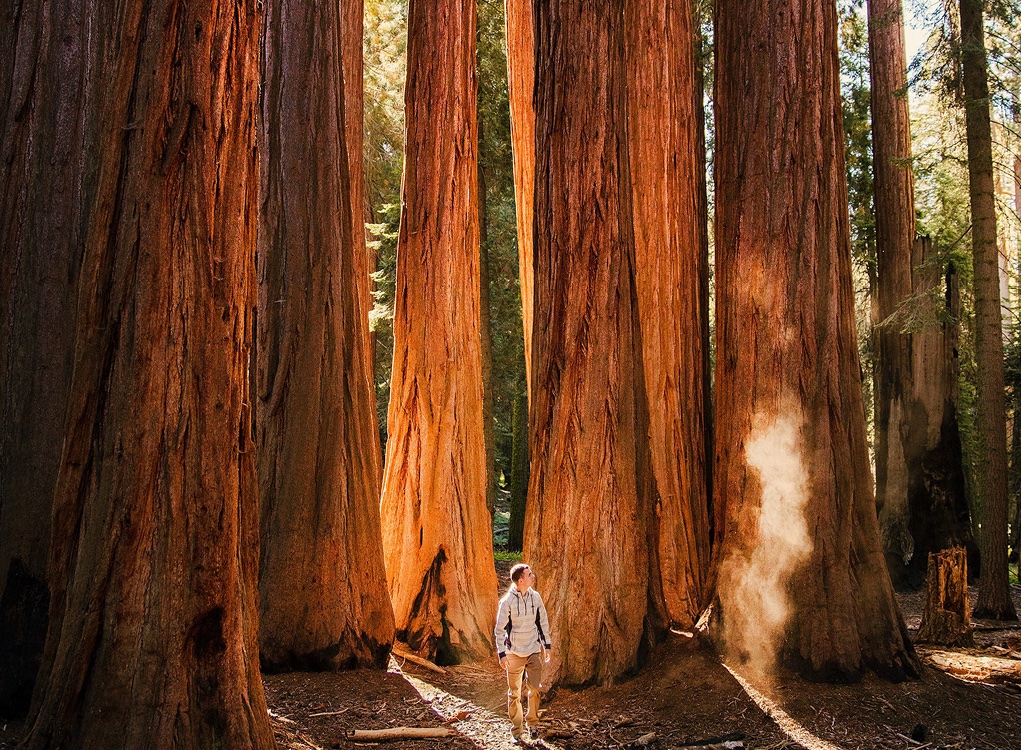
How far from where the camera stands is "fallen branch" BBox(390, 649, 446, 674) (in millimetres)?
9552

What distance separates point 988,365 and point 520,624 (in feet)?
24.3

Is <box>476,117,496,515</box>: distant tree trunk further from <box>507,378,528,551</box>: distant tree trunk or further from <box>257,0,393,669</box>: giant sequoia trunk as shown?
<box>257,0,393,669</box>: giant sequoia trunk

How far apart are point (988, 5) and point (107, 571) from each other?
42.0ft

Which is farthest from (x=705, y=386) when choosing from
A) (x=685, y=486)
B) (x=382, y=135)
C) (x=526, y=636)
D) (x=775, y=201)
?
(x=382, y=135)

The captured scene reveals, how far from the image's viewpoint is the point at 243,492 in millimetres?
5309

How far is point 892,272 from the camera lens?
50.2 ft

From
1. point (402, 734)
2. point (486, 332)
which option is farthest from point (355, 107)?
point (402, 734)

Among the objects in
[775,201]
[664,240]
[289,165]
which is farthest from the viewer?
[664,240]

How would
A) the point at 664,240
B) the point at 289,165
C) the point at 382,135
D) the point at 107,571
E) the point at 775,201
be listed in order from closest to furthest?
the point at 107,571 < the point at 775,201 < the point at 289,165 < the point at 664,240 < the point at 382,135

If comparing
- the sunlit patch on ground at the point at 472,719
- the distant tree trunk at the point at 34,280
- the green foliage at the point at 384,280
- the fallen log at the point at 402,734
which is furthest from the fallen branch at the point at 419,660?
the green foliage at the point at 384,280

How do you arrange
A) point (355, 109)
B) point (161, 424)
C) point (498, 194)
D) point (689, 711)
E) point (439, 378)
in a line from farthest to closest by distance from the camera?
point (498, 194) < point (355, 109) < point (439, 378) < point (689, 711) < point (161, 424)

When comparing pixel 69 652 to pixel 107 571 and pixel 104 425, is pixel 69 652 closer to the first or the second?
pixel 107 571

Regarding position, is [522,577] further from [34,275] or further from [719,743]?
[34,275]

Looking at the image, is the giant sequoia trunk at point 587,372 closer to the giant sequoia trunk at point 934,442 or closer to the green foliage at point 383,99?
the giant sequoia trunk at point 934,442
